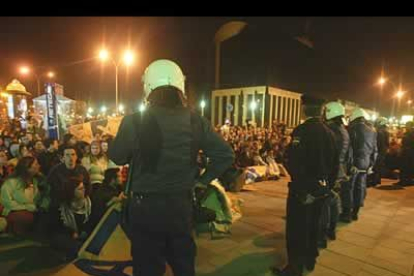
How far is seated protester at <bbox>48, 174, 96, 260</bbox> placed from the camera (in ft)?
14.3

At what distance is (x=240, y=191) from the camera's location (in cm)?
819

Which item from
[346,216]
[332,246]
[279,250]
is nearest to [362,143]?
[346,216]

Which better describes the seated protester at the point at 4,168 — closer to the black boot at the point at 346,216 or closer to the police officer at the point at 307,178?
the police officer at the point at 307,178

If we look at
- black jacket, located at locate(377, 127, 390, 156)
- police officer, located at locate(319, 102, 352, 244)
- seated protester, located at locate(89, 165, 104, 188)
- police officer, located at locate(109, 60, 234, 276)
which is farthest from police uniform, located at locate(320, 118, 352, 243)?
black jacket, located at locate(377, 127, 390, 156)

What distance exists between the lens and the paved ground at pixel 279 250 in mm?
3869

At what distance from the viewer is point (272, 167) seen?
33.4 feet

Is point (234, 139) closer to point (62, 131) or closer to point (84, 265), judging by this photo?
point (62, 131)

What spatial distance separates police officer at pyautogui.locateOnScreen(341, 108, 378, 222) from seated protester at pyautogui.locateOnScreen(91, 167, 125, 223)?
4.14 metres

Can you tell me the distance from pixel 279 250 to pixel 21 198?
159 inches

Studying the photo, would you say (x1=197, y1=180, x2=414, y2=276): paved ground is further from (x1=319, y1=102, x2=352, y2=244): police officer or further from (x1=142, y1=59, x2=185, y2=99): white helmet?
(x1=142, y1=59, x2=185, y2=99): white helmet

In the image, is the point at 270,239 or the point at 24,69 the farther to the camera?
the point at 24,69

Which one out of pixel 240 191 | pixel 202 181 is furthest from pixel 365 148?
pixel 202 181

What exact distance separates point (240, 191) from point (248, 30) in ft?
74.8

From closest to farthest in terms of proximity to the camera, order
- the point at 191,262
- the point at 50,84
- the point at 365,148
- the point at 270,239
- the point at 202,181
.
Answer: the point at 191,262, the point at 202,181, the point at 270,239, the point at 365,148, the point at 50,84
